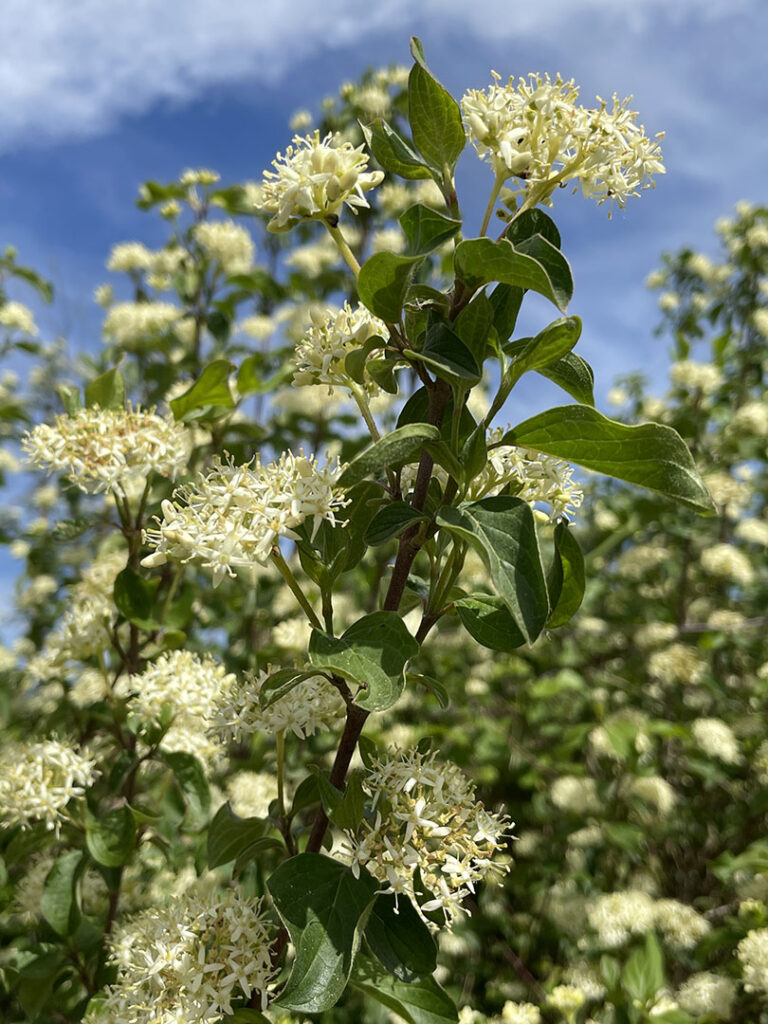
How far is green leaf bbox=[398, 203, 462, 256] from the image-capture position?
718 mm

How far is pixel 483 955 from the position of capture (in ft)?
9.18

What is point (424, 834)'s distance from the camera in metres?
0.79

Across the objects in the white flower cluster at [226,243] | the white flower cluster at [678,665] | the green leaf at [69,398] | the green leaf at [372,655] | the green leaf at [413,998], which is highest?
the white flower cluster at [226,243]

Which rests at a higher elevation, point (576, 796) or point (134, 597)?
point (134, 597)

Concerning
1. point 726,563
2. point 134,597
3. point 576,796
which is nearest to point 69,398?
point 134,597

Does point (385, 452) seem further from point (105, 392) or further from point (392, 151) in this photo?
point (105, 392)

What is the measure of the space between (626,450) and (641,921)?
186 centimetres

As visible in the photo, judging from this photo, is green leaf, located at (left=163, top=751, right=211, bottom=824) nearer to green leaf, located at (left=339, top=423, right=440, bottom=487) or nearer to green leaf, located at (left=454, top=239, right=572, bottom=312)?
green leaf, located at (left=339, top=423, right=440, bottom=487)

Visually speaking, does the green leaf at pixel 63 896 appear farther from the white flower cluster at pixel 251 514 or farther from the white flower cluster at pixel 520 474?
the white flower cluster at pixel 520 474

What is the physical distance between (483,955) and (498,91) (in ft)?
9.55

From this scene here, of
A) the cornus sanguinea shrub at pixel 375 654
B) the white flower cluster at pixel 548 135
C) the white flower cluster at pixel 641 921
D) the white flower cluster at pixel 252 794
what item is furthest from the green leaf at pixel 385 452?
the white flower cluster at pixel 641 921

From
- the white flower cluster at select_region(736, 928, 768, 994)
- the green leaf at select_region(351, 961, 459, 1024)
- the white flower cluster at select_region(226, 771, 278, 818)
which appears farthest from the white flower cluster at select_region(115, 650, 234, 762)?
the white flower cluster at select_region(736, 928, 768, 994)

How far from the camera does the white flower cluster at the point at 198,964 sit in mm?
794

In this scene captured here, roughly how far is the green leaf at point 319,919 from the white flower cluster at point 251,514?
297 mm
